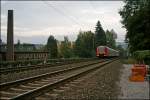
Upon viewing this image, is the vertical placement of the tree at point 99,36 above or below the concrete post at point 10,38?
above

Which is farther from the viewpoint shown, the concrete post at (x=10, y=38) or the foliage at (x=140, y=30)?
the foliage at (x=140, y=30)

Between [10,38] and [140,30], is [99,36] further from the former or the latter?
[10,38]

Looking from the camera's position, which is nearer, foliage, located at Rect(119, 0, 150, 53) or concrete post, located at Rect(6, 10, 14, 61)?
concrete post, located at Rect(6, 10, 14, 61)

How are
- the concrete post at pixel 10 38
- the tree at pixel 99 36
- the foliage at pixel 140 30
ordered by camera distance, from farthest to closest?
the tree at pixel 99 36 → the foliage at pixel 140 30 → the concrete post at pixel 10 38

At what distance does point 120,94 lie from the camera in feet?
38.6

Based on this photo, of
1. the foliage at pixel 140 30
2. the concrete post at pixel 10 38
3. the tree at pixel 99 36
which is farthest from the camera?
the tree at pixel 99 36

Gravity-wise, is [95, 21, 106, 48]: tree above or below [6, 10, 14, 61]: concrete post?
above

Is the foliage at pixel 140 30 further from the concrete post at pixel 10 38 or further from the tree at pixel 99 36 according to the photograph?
the tree at pixel 99 36

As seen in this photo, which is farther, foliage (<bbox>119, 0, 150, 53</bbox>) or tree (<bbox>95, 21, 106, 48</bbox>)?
tree (<bbox>95, 21, 106, 48</bbox>)

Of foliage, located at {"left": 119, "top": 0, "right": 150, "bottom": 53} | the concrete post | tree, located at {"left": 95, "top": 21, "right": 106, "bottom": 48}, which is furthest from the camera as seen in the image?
tree, located at {"left": 95, "top": 21, "right": 106, "bottom": 48}

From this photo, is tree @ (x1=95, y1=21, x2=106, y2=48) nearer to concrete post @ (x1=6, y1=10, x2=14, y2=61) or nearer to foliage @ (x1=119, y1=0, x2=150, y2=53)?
foliage @ (x1=119, y1=0, x2=150, y2=53)

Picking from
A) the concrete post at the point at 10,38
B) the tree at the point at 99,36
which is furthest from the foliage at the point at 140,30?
the tree at the point at 99,36

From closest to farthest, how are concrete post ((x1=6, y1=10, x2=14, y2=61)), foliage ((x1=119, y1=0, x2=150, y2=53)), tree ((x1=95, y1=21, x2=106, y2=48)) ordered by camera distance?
concrete post ((x1=6, y1=10, x2=14, y2=61))
foliage ((x1=119, y1=0, x2=150, y2=53))
tree ((x1=95, y1=21, x2=106, y2=48))

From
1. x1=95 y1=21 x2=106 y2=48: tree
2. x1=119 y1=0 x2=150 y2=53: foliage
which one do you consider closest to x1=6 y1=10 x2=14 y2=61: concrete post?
x1=119 y1=0 x2=150 y2=53: foliage
